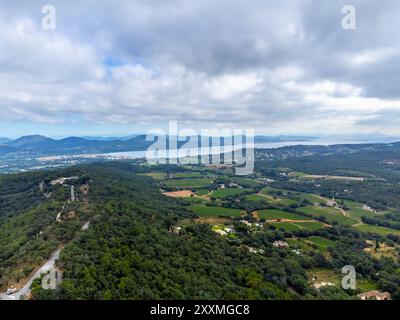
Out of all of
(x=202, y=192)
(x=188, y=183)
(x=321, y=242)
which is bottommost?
(x=321, y=242)

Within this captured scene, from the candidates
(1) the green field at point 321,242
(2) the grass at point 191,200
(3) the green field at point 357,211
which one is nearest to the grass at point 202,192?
(2) the grass at point 191,200

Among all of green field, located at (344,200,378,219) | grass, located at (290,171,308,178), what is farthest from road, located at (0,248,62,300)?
grass, located at (290,171,308,178)

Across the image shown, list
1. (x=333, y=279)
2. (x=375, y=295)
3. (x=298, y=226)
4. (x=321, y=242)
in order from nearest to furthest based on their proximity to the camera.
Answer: (x=375, y=295) → (x=333, y=279) → (x=321, y=242) → (x=298, y=226)

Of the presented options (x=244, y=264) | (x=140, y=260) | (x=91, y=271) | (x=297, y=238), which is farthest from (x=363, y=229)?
(x=91, y=271)

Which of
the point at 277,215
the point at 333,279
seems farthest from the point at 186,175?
the point at 333,279

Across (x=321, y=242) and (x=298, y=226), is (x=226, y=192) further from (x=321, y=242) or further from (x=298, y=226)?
(x=321, y=242)

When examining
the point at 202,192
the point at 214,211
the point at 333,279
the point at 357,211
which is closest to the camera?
the point at 333,279

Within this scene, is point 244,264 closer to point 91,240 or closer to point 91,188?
point 91,240

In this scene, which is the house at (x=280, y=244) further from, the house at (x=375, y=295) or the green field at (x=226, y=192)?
the green field at (x=226, y=192)
